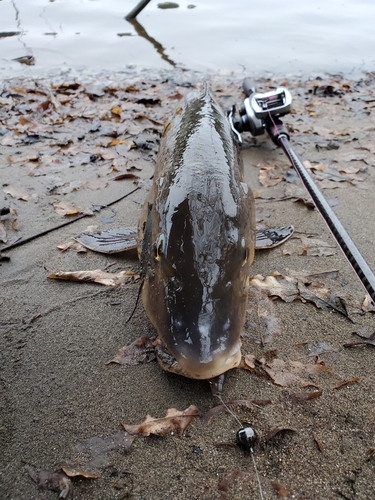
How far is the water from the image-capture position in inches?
412

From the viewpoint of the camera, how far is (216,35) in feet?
41.4

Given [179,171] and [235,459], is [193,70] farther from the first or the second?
[235,459]

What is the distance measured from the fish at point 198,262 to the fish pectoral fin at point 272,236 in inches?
23.1

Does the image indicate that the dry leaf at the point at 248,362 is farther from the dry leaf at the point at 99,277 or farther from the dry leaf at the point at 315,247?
the dry leaf at the point at 315,247

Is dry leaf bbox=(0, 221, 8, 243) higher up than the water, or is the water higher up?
the water

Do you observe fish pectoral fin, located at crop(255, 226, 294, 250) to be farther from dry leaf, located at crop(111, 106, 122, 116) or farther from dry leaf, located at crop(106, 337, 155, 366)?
dry leaf, located at crop(111, 106, 122, 116)

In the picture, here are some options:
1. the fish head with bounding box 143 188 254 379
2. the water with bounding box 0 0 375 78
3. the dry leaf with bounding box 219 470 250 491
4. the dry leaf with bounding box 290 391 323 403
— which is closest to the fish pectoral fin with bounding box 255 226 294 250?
the fish head with bounding box 143 188 254 379

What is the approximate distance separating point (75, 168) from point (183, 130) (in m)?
1.99

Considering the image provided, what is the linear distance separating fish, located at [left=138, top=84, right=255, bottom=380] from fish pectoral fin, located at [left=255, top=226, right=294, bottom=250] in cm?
59

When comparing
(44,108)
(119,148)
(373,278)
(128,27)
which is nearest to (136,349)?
(373,278)

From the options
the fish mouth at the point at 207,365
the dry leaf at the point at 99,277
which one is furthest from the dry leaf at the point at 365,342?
the dry leaf at the point at 99,277

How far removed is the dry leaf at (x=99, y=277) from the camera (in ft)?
10.2

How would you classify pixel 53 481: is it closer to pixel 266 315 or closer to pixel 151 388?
pixel 151 388

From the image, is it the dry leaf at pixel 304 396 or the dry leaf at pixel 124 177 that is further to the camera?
the dry leaf at pixel 124 177
